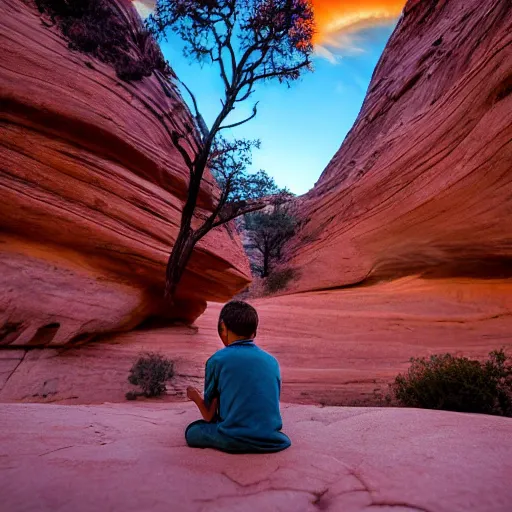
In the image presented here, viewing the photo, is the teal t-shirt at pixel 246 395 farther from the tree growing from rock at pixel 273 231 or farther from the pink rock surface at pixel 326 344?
the tree growing from rock at pixel 273 231

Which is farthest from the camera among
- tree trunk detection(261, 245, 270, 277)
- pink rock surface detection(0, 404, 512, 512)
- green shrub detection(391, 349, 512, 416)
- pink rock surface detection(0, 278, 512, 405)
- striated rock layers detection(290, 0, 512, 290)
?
tree trunk detection(261, 245, 270, 277)

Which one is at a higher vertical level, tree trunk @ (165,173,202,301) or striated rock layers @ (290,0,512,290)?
striated rock layers @ (290,0,512,290)

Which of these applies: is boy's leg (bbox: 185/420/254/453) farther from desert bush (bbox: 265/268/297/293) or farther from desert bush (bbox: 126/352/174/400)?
desert bush (bbox: 265/268/297/293)

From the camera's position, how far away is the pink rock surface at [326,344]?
648 centimetres

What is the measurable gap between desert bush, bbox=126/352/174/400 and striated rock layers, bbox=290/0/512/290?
9204mm

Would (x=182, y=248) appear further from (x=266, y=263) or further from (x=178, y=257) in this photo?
(x=266, y=263)

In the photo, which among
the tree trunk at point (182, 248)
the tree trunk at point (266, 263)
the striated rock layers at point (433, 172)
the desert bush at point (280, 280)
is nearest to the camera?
the tree trunk at point (182, 248)

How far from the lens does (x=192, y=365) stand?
796 cm

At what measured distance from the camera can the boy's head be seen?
2594 mm

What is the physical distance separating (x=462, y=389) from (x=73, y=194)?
772 cm

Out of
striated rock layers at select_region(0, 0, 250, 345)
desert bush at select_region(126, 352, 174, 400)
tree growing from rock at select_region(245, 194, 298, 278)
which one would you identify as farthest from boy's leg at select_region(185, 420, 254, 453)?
tree growing from rock at select_region(245, 194, 298, 278)

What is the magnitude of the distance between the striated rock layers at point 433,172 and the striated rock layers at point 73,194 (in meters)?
7.72

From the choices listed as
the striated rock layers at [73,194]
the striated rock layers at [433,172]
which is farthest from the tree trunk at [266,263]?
the striated rock layers at [73,194]

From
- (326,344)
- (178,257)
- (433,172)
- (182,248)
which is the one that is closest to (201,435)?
(178,257)
